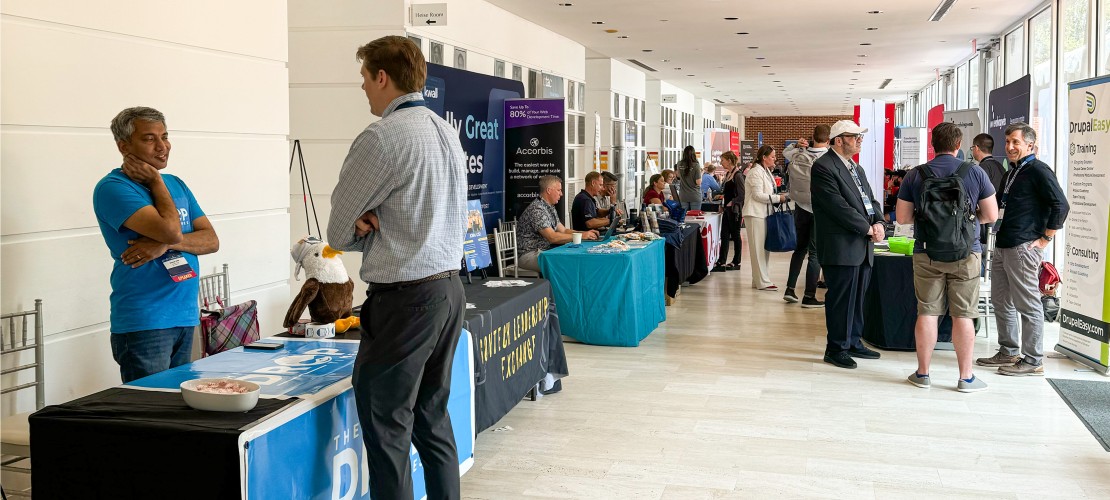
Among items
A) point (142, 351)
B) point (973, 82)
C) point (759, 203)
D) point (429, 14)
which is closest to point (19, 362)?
point (142, 351)

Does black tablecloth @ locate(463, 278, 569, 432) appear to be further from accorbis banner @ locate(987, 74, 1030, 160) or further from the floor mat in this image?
accorbis banner @ locate(987, 74, 1030, 160)

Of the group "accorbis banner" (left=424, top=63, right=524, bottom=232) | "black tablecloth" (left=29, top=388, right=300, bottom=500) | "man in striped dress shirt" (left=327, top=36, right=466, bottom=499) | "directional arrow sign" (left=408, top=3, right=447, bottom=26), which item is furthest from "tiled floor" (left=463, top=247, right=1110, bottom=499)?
"directional arrow sign" (left=408, top=3, right=447, bottom=26)

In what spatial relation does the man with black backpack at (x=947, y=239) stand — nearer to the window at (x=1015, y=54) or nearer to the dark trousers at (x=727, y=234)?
the dark trousers at (x=727, y=234)

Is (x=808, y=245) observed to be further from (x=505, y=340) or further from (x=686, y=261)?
(x=505, y=340)

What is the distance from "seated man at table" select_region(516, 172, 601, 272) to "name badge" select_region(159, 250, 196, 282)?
3696 millimetres

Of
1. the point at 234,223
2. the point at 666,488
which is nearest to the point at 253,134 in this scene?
the point at 234,223

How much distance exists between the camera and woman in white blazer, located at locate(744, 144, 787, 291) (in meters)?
8.85

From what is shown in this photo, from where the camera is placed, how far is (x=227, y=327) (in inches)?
141

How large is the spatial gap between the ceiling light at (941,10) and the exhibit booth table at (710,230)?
3198 millimetres

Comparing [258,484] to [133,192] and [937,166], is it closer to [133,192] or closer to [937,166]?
[133,192]

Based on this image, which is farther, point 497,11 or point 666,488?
point 497,11

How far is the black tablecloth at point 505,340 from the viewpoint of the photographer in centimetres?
376

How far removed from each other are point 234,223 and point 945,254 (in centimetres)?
364

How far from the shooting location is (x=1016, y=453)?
3.99 metres
